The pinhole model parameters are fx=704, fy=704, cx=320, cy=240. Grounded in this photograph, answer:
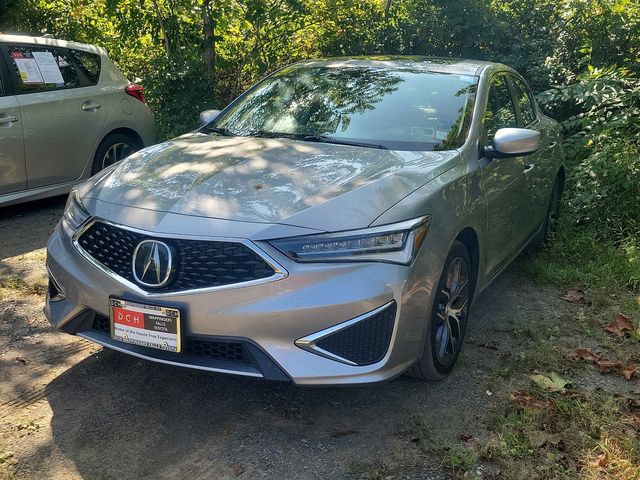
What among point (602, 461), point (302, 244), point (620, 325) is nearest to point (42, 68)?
point (302, 244)

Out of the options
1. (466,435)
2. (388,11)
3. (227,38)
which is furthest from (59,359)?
(388,11)

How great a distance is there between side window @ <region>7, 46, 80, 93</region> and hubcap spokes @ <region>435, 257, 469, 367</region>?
415 cm

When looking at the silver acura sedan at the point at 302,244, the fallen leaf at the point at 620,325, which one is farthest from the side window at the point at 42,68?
the fallen leaf at the point at 620,325

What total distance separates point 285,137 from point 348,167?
68 centimetres

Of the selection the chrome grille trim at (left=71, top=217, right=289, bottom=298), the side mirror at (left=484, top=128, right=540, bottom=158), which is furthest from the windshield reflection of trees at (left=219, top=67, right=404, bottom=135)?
the chrome grille trim at (left=71, top=217, right=289, bottom=298)

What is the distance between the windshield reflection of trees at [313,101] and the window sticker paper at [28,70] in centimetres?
241

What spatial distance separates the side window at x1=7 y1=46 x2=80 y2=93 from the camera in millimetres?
5816

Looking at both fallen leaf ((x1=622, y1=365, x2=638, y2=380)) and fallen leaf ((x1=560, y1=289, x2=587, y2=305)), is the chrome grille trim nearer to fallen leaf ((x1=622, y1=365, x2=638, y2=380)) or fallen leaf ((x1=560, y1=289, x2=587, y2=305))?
fallen leaf ((x1=622, y1=365, x2=638, y2=380))

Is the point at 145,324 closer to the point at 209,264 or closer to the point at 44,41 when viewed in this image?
the point at 209,264

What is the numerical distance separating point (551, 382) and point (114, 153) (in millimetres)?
4712

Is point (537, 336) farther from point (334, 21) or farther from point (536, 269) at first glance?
point (334, 21)

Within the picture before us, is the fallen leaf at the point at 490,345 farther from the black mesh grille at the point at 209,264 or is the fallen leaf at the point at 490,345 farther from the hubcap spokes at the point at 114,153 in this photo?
the hubcap spokes at the point at 114,153

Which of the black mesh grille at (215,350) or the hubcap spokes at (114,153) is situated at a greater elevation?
the black mesh grille at (215,350)

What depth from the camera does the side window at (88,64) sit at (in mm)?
6397
